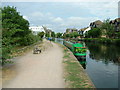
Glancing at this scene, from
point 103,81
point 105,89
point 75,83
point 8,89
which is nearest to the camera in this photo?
point 8,89

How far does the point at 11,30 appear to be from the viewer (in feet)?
33.8

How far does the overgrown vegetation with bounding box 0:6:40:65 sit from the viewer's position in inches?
382

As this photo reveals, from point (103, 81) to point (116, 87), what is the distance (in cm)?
133

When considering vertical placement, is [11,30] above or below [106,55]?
above

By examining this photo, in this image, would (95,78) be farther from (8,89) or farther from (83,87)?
(8,89)

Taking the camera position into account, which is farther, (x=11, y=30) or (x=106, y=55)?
(x=106, y=55)

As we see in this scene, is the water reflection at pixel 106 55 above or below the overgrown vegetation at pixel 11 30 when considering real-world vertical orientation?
below

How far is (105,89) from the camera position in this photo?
32.7ft

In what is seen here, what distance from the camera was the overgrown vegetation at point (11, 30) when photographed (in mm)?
9703

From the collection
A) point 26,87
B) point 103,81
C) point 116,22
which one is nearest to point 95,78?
point 103,81

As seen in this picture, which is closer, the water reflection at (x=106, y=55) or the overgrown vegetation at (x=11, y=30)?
the overgrown vegetation at (x=11, y=30)

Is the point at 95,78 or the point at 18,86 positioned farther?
the point at 95,78

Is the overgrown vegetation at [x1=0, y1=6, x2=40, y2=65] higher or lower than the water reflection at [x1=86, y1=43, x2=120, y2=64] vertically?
higher

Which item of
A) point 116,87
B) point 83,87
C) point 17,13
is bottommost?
point 116,87
